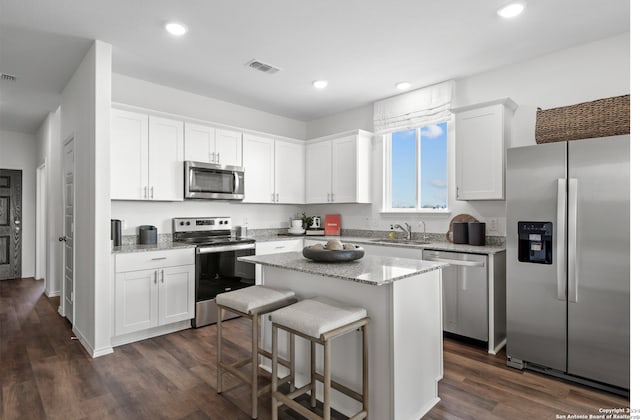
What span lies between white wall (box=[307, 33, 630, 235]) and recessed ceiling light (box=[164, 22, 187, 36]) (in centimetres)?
292

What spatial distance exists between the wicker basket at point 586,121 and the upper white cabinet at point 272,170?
321 cm

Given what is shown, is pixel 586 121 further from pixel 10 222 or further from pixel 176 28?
pixel 10 222

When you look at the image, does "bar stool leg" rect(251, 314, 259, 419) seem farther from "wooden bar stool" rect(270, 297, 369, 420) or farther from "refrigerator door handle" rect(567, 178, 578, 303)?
"refrigerator door handle" rect(567, 178, 578, 303)

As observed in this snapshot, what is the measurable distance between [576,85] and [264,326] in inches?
139

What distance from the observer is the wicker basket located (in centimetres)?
258

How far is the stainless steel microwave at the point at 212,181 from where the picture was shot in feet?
13.4

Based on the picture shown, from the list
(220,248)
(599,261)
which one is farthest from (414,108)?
(220,248)

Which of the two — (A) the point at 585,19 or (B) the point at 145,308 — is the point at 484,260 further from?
(B) the point at 145,308

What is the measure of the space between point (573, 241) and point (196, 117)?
13.7 ft

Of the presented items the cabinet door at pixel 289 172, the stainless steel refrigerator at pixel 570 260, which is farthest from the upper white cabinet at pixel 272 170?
the stainless steel refrigerator at pixel 570 260

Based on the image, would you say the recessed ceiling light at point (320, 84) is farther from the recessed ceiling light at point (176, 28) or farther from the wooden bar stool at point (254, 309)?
the wooden bar stool at point (254, 309)

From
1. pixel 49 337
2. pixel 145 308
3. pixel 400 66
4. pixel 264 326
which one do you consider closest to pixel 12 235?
pixel 49 337

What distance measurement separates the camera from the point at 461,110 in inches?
144

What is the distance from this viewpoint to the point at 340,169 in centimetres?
495
